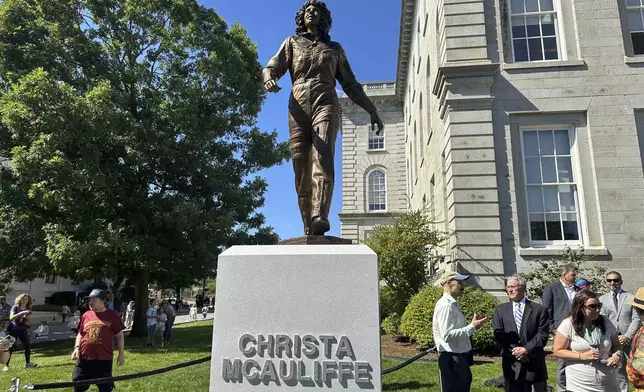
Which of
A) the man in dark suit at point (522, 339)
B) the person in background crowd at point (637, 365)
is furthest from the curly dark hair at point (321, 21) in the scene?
the person in background crowd at point (637, 365)

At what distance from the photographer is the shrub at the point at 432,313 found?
10.3m

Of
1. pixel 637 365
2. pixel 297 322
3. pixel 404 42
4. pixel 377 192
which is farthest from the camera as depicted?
pixel 377 192

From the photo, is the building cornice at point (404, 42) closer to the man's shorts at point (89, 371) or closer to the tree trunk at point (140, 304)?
the tree trunk at point (140, 304)

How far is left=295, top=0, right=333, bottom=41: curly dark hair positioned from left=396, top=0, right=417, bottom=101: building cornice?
2291cm

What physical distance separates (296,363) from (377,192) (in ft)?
108

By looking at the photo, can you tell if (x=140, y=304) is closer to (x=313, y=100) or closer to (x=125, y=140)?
(x=125, y=140)

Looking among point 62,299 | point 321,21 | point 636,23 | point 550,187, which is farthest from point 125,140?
point 62,299

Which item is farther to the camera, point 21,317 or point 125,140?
point 125,140

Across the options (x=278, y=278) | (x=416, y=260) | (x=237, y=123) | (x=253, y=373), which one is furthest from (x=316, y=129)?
(x=237, y=123)

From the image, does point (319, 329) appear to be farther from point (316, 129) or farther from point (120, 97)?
point (120, 97)

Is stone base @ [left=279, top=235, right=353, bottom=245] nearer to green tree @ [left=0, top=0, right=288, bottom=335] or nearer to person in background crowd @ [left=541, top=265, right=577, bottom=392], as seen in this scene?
person in background crowd @ [left=541, top=265, right=577, bottom=392]

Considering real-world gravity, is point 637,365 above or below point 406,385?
above

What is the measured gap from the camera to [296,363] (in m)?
3.66

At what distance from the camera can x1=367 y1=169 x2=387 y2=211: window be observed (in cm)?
3616
